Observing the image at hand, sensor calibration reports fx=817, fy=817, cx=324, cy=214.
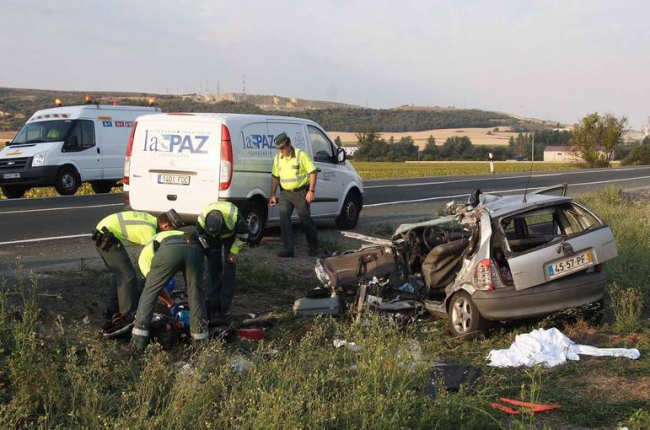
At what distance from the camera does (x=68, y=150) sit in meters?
22.7

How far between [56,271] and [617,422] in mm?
6680

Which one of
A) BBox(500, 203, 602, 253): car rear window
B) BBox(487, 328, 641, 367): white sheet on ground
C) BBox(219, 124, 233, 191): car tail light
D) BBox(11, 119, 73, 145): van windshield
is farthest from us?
BBox(11, 119, 73, 145): van windshield

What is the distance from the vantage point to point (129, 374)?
6336mm

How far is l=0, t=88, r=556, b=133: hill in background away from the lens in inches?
3853

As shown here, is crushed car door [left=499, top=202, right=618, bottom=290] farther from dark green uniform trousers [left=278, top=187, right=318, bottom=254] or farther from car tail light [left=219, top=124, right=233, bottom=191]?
car tail light [left=219, top=124, right=233, bottom=191]

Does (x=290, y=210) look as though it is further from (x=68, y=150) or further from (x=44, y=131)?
(x=44, y=131)

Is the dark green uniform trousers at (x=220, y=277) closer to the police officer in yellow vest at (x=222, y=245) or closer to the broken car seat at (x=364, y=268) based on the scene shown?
the police officer in yellow vest at (x=222, y=245)

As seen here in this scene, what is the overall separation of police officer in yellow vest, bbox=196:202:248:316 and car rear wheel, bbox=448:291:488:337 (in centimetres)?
236

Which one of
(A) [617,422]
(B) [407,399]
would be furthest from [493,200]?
(B) [407,399]

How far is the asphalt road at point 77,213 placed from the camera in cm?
1176

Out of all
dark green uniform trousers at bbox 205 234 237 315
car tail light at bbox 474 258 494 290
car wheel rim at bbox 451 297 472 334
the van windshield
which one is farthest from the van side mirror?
the van windshield

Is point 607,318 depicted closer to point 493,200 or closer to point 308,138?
point 493,200

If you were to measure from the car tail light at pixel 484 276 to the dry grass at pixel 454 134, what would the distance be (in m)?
87.7

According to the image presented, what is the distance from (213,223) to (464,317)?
109 inches
